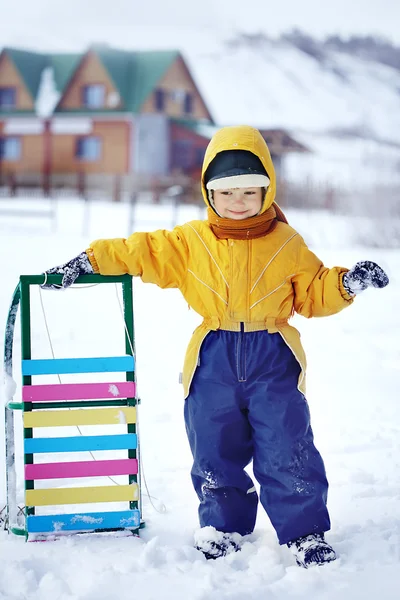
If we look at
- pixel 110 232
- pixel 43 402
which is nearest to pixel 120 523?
pixel 43 402

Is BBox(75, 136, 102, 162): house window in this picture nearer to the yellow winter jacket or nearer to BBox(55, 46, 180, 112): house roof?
BBox(55, 46, 180, 112): house roof

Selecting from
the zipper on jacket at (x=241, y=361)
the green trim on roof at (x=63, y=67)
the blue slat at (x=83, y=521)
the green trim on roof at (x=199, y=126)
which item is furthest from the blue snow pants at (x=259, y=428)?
the green trim on roof at (x=63, y=67)

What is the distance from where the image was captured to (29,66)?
639 inches

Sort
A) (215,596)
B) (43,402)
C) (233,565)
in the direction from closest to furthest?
(215,596) < (233,565) < (43,402)

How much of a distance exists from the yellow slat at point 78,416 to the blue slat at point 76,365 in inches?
4.4

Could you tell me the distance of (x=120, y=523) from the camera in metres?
2.02

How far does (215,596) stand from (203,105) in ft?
48.9

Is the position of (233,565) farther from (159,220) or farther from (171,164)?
(171,164)

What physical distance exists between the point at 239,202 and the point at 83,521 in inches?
39.0

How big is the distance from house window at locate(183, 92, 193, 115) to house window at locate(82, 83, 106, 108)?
1779 millimetres

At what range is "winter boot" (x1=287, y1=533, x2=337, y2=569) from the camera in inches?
71.5

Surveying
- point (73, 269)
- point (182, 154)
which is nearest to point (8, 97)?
point (182, 154)

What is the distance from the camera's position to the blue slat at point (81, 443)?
2.00 meters

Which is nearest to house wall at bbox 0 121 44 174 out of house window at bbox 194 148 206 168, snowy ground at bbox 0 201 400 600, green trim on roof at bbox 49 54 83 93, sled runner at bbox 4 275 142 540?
green trim on roof at bbox 49 54 83 93
